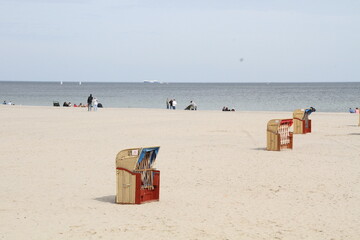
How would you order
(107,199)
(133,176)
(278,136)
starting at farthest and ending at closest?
(278,136)
(107,199)
(133,176)

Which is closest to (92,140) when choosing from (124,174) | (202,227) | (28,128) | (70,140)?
(70,140)

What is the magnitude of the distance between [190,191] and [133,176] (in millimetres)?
1873

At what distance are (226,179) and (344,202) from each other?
303 cm

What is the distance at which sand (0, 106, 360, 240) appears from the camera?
8.17 metres

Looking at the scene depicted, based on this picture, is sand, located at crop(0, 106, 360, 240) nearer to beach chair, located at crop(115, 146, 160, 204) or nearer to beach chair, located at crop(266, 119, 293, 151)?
beach chair, located at crop(115, 146, 160, 204)

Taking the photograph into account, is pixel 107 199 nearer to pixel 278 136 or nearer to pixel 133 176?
pixel 133 176

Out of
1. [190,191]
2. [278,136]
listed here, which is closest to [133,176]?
[190,191]

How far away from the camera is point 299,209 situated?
954 cm

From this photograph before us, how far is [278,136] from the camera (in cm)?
1739

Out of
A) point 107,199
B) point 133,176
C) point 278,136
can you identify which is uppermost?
point 278,136

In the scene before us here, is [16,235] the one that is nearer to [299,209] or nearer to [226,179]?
[299,209]

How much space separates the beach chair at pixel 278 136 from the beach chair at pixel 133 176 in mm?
8155

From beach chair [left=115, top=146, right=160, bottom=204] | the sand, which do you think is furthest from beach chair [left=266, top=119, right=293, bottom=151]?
beach chair [left=115, top=146, right=160, bottom=204]

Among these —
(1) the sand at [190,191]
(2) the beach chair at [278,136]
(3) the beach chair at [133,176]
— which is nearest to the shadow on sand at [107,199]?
(1) the sand at [190,191]
